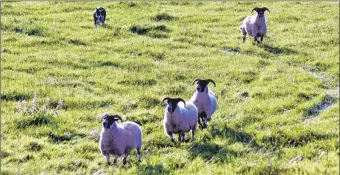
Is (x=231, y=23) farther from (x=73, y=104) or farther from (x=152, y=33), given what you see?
(x=73, y=104)

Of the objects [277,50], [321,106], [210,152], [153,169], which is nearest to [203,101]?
[210,152]

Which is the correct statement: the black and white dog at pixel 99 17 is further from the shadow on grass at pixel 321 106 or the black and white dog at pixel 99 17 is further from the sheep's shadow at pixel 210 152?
the sheep's shadow at pixel 210 152

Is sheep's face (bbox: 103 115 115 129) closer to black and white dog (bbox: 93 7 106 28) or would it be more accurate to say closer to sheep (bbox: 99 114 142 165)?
sheep (bbox: 99 114 142 165)

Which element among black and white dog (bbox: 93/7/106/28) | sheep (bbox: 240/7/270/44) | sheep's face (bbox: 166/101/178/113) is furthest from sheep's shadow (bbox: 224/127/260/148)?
black and white dog (bbox: 93/7/106/28)

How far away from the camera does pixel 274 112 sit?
14.9 metres

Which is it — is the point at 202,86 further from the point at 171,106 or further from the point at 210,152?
the point at 210,152

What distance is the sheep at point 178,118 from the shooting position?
12641mm

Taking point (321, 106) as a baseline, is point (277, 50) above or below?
above

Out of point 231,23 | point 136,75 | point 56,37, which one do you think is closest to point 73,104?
point 136,75

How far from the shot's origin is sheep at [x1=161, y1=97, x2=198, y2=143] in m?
12.6

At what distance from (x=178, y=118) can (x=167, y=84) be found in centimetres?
623

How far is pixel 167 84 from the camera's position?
61.9ft

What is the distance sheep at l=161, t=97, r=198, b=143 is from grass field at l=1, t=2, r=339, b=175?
0.40 metres

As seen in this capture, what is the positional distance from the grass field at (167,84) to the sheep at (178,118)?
1.30 feet
